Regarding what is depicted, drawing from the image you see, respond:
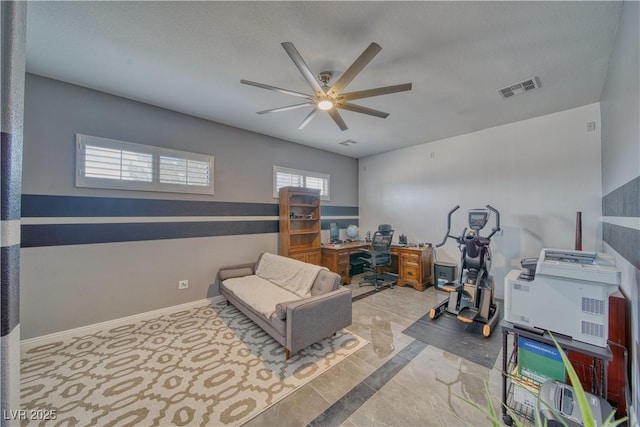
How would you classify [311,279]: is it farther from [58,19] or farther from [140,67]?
[58,19]

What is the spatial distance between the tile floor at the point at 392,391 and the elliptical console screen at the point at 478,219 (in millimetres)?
1682

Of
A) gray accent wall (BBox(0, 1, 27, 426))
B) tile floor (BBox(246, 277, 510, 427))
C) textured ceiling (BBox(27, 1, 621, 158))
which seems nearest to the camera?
gray accent wall (BBox(0, 1, 27, 426))

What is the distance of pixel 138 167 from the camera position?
10.8 feet

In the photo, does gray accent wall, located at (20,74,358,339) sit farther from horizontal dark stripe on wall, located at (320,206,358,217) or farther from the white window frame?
horizontal dark stripe on wall, located at (320,206,358,217)

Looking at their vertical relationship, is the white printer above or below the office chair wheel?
above

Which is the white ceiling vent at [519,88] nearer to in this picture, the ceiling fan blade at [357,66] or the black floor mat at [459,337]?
the ceiling fan blade at [357,66]

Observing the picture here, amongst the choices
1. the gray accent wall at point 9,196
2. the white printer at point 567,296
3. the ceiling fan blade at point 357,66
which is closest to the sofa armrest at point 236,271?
the ceiling fan blade at point 357,66

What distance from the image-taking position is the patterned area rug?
5.96 ft

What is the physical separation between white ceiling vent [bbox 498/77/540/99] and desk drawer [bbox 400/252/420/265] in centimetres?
285

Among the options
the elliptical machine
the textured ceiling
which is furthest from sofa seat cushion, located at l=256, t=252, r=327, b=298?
the textured ceiling

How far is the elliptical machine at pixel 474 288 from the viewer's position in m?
3.07

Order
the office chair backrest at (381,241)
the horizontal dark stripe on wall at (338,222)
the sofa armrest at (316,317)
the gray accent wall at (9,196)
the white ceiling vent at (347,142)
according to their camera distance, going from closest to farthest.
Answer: the gray accent wall at (9,196) < the sofa armrest at (316,317) < the office chair backrest at (381,241) < the white ceiling vent at (347,142) < the horizontal dark stripe on wall at (338,222)

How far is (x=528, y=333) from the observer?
167 centimetres

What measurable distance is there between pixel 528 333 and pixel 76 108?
202 inches
